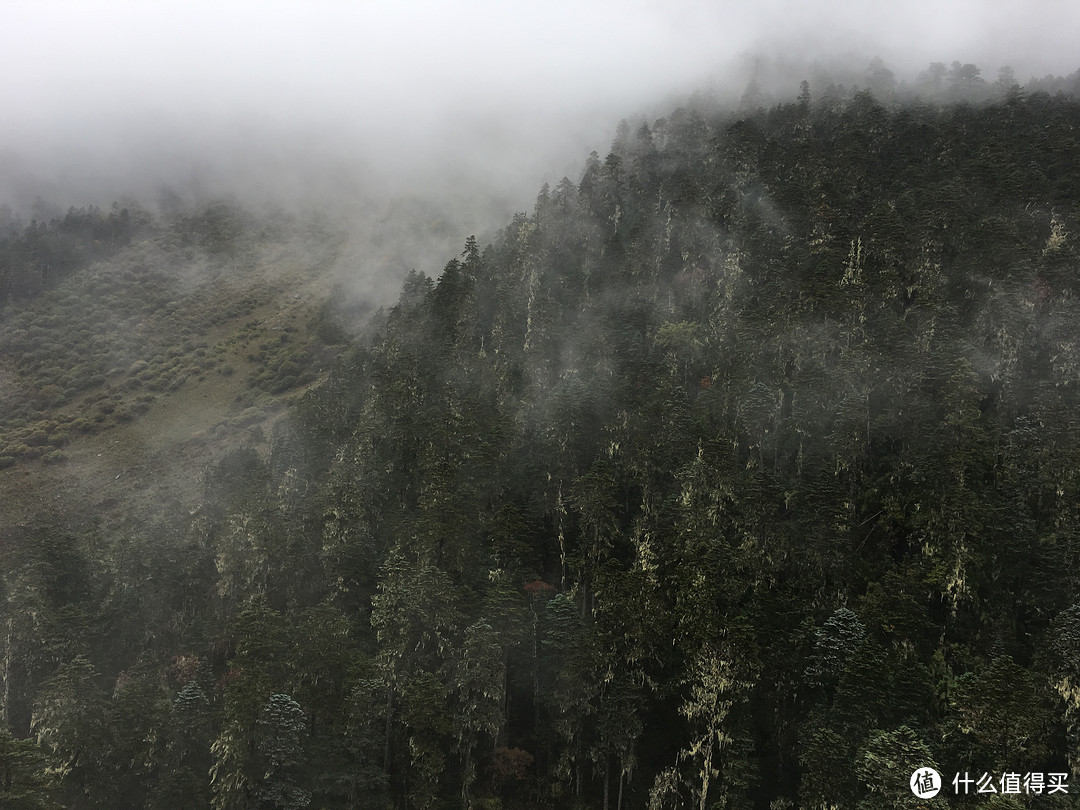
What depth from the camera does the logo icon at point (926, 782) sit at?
29803 mm

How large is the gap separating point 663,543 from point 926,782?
23292 millimetres

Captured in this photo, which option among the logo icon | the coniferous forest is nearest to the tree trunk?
the coniferous forest

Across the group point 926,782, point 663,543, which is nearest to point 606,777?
point 663,543

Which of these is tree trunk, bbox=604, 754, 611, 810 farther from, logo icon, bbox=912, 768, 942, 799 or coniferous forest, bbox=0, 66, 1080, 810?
logo icon, bbox=912, 768, 942, 799

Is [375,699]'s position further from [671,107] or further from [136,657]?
[671,107]

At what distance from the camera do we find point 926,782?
30.0m

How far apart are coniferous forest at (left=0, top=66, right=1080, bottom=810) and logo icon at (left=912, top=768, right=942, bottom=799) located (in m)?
0.35

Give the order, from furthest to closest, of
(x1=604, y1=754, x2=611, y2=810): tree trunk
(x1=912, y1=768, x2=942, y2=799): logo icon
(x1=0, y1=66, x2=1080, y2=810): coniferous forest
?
1. (x1=604, y1=754, x2=611, y2=810): tree trunk
2. (x1=0, y1=66, x2=1080, y2=810): coniferous forest
3. (x1=912, y1=768, x2=942, y2=799): logo icon

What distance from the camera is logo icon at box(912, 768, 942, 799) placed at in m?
29.8

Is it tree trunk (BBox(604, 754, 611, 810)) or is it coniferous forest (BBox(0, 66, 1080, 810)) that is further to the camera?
tree trunk (BBox(604, 754, 611, 810))

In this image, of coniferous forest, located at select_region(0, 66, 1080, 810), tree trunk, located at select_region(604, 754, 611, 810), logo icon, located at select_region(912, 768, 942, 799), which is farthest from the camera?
tree trunk, located at select_region(604, 754, 611, 810)

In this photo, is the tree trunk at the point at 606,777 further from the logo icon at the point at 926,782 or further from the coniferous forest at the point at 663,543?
the logo icon at the point at 926,782

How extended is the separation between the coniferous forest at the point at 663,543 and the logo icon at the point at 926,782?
35 cm

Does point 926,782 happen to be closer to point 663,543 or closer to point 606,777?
point 606,777
